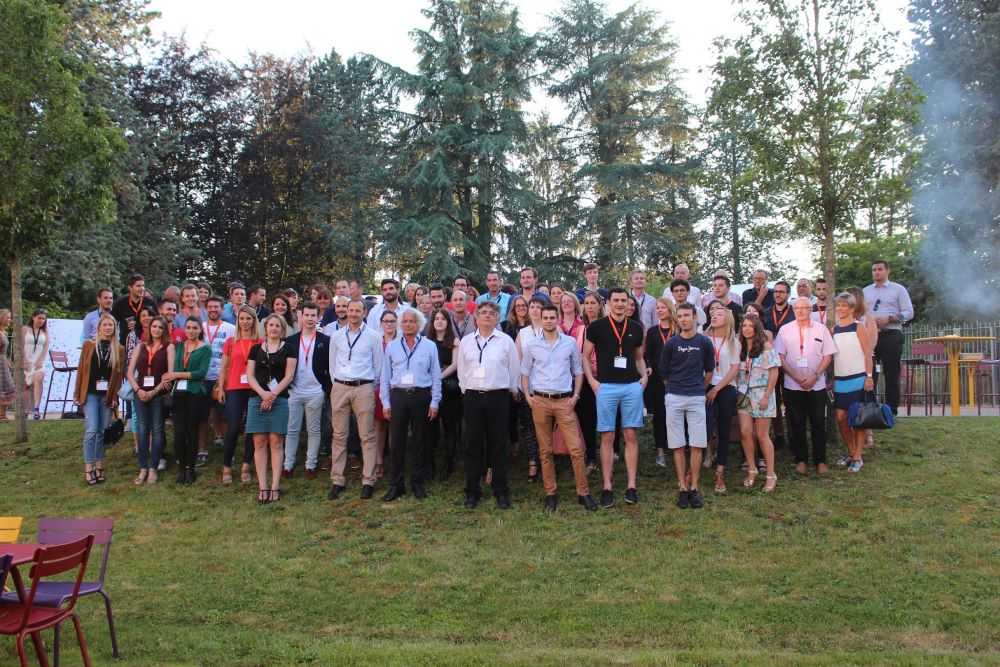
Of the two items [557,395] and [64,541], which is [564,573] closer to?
[557,395]

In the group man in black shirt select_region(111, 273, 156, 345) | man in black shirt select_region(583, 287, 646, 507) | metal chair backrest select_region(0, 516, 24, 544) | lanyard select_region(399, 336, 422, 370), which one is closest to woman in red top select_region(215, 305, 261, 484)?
lanyard select_region(399, 336, 422, 370)

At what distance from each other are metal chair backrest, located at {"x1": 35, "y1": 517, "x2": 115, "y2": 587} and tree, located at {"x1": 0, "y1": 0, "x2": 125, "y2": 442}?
22.8 ft

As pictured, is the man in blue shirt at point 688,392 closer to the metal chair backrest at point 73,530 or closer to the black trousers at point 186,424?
the metal chair backrest at point 73,530

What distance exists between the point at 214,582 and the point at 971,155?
84.4 ft

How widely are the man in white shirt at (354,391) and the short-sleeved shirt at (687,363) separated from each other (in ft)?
10.5

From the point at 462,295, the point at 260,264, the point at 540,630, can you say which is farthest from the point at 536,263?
the point at 540,630

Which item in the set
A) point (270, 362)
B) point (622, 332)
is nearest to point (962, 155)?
point (622, 332)

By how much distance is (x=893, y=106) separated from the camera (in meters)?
8.96

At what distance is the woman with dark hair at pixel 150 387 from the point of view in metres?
9.02

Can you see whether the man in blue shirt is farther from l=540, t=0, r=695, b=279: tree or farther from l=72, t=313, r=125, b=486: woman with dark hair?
l=540, t=0, r=695, b=279: tree

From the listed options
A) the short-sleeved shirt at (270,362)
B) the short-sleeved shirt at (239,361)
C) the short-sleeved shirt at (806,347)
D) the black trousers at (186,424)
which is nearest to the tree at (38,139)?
the black trousers at (186,424)

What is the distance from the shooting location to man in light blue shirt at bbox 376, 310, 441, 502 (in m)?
8.06

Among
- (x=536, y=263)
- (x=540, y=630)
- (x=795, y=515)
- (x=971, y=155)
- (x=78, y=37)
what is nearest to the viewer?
(x=540, y=630)

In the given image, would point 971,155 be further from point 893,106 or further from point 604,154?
point 893,106
